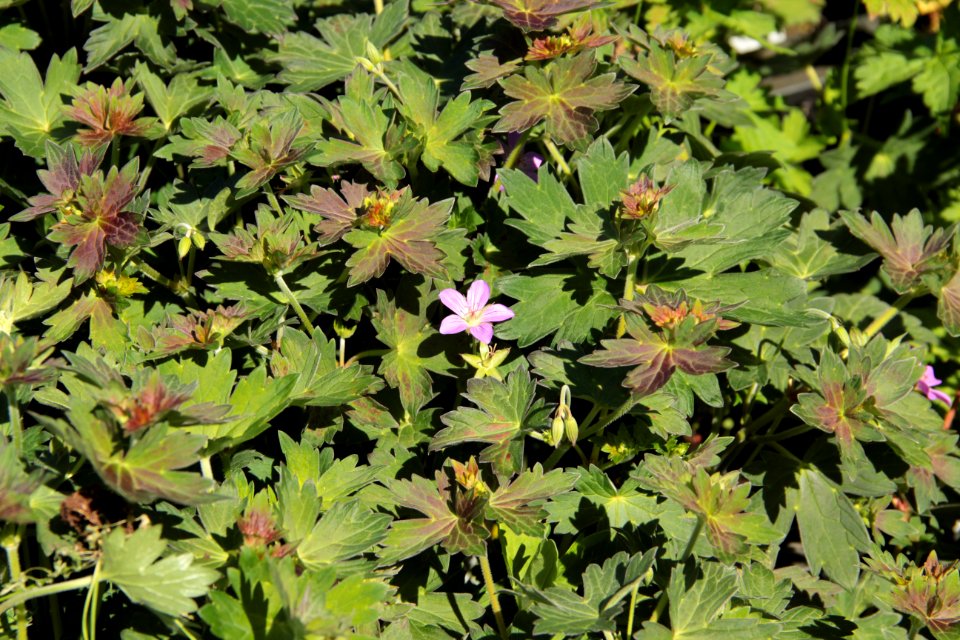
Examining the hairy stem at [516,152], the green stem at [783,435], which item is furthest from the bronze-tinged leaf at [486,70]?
the green stem at [783,435]

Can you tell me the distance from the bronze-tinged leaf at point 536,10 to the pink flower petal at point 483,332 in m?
0.76

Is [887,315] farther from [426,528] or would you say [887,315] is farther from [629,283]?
[426,528]

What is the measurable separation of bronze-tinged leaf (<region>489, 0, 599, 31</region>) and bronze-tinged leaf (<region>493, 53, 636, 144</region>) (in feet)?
0.34

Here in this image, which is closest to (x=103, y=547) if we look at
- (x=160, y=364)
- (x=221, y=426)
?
(x=221, y=426)

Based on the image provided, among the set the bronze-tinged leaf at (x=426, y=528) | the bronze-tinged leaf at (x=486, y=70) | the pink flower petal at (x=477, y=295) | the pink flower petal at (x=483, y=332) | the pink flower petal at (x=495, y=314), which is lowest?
the bronze-tinged leaf at (x=426, y=528)

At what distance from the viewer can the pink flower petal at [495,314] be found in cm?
209

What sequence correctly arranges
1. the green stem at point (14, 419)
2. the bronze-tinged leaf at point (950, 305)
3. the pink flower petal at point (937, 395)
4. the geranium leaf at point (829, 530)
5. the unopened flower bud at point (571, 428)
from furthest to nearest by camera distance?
the pink flower petal at point (937, 395) < the bronze-tinged leaf at point (950, 305) < the geranium leaf at point (829, 530) < the unopened flower bud at point (571, 428) < the green stem at point (14, 419)

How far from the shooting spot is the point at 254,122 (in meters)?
2.28

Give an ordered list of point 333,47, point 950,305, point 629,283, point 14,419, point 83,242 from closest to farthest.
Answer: point 14,419
point 83,242
point 629,283
point 950,305
point 333,47

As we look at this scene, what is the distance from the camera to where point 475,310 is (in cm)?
210

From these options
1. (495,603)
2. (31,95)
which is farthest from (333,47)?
(495,603)

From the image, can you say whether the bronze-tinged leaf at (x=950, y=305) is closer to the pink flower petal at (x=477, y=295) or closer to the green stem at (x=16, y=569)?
the pink flower petal at (x=477, y=295)

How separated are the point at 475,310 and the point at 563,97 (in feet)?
1.95

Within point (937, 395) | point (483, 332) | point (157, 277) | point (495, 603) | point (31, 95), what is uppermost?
point (31, 95)
